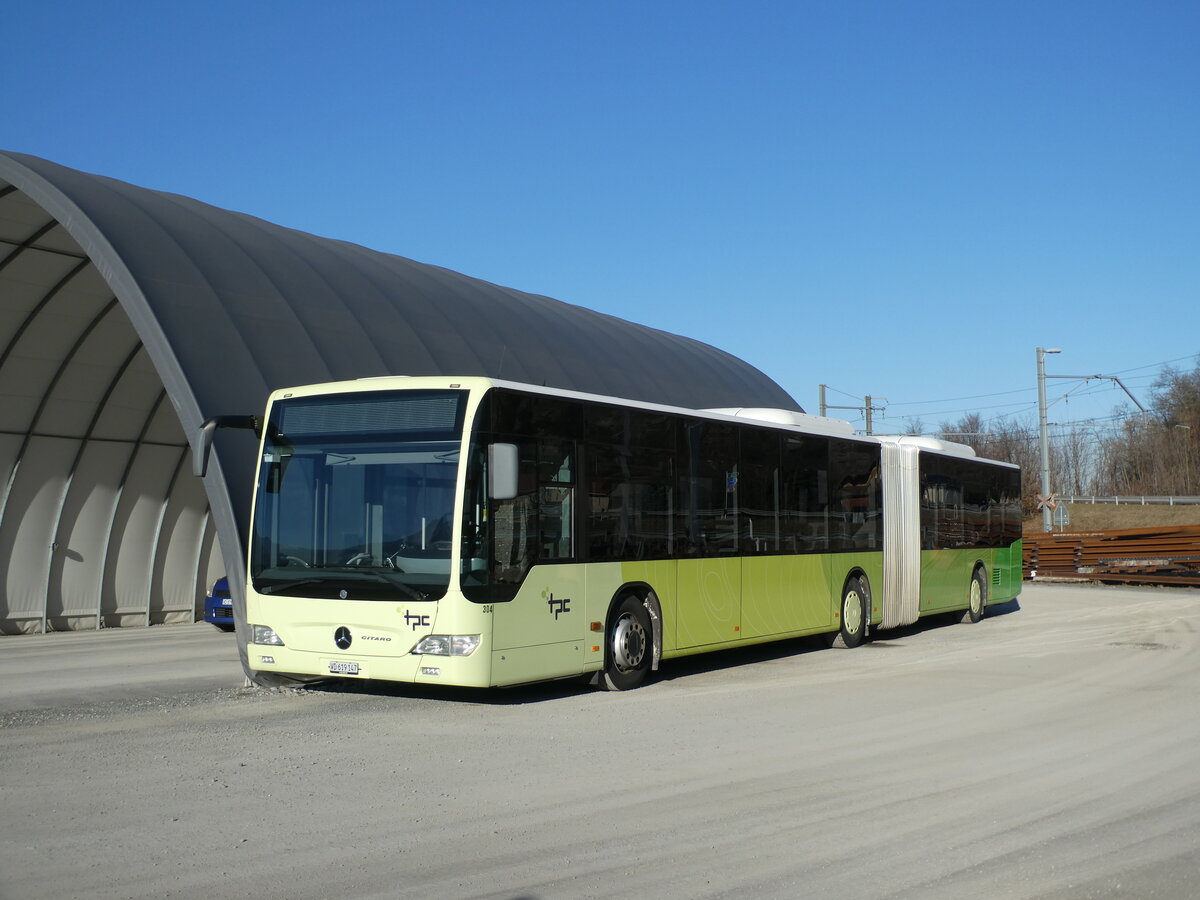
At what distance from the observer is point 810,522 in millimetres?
16141

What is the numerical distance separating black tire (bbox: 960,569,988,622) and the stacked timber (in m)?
14.3

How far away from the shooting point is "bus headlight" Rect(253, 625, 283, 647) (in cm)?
1138

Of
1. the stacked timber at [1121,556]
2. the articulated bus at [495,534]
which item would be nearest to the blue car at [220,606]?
the articulated bus at [495,534]

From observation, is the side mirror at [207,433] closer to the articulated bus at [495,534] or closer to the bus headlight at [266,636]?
the articulated bus at [495,534]

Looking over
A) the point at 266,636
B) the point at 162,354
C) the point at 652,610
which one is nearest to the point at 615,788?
the point at 266,636

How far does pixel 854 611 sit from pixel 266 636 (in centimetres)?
914

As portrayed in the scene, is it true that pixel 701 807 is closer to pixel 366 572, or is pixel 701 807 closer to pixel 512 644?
pixel 512 644

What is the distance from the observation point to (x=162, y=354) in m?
14.7

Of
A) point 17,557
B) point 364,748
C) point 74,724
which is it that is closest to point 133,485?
point 17,557

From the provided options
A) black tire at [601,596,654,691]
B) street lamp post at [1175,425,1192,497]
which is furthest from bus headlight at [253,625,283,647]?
street lamp post at [1175,425,1192,497]

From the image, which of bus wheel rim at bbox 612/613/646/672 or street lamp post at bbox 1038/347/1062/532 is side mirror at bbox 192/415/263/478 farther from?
street lamp post at bbox 1038/347/1062/532

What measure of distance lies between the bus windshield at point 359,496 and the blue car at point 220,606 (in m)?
11.4

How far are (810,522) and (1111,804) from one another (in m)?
9.04

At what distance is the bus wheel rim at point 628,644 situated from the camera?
1229 cm
